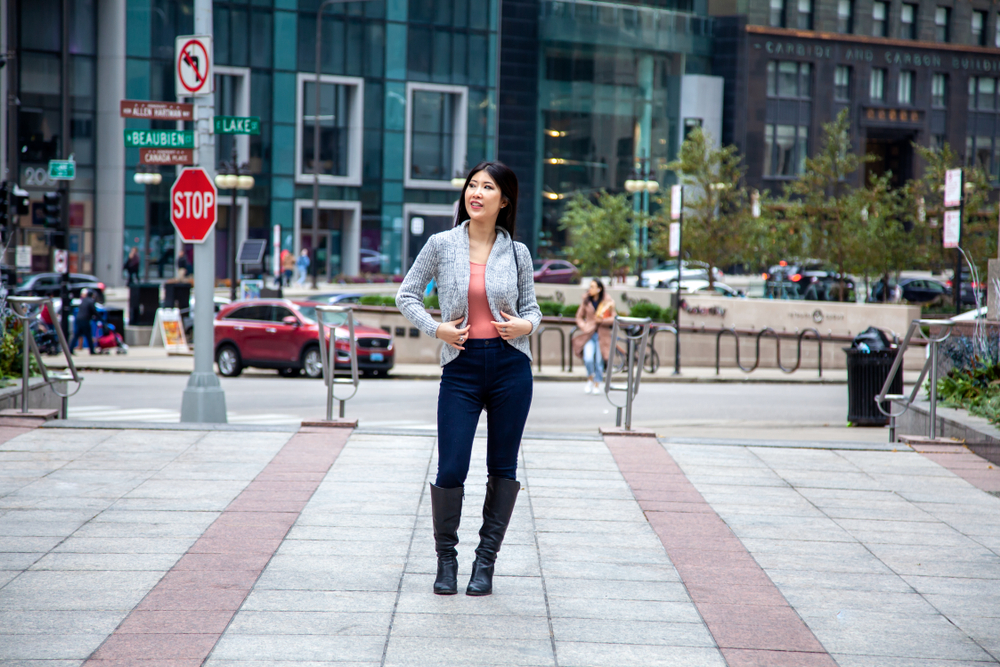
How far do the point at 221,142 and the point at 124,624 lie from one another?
4921 centimetres

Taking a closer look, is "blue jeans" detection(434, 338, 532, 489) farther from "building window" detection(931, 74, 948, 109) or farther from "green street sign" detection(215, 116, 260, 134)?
"building window" detection(931, 74, 948, 109)

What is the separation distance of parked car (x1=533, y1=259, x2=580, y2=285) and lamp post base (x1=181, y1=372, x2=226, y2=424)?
38.2m

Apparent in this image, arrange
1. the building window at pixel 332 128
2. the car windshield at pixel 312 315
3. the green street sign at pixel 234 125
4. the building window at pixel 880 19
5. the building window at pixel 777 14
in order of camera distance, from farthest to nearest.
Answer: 1. the building window at pixel 880 19
2. the building window at pixel 777 14
3. the building window at pixel 332 128
4. the car windshield at pixel 312 315
5. the green street sign at pixel 234 125

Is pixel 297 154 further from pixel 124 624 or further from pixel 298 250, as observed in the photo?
pixel 124 624

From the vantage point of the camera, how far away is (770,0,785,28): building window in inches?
2591

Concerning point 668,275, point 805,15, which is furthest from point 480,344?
point 805,15

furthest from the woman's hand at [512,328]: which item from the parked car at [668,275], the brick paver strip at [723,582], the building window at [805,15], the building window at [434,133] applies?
the building window at [805,15]

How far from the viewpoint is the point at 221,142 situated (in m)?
51.0

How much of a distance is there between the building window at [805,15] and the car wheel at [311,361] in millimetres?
A: 54236

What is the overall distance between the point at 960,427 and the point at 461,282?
661 centimetres

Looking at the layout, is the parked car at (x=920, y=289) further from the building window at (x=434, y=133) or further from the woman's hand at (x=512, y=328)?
the woman's hand at (x=512, y=328)

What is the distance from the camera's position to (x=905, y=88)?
6938 centimetres

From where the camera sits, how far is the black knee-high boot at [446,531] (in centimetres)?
486

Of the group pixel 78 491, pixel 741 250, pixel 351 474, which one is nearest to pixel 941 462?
pixel 351 474
